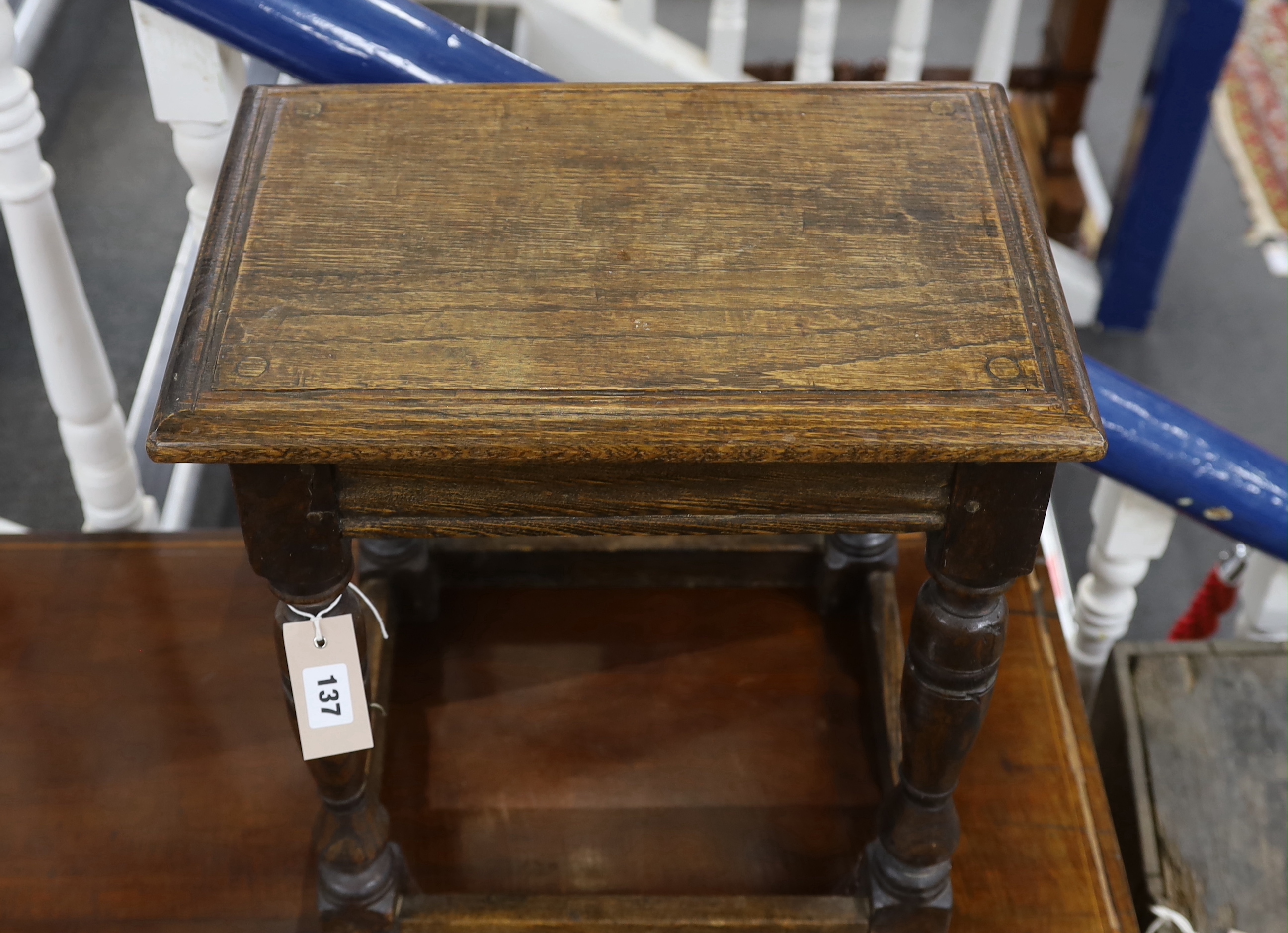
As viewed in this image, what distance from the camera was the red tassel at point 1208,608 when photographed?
158 centimetres

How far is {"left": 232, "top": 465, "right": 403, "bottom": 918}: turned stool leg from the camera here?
2.60 ft

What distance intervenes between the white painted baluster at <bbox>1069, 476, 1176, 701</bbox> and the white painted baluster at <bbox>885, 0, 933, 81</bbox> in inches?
31.4

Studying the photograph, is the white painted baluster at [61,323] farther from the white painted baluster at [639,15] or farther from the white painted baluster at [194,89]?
the white painted baluster at [639,15]

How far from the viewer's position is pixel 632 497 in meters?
0.81

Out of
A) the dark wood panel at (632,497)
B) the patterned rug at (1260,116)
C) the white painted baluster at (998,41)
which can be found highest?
the dark wood panel at (632,497)

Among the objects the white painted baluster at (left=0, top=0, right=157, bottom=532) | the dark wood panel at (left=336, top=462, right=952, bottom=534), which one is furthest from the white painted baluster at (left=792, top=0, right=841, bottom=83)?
the dark wood panel at (left=336, top=462, right=952, bottom=534)

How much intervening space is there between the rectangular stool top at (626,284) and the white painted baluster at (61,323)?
0.98 ft

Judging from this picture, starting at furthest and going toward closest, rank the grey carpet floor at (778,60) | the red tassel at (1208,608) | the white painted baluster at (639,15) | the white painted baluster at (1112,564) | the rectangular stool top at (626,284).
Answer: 1. the white painted baluster at (639,15)
2. the grey carpet floor at (778,60)
3. the red tassel at (1208,608)
4. the white painted baluster at (1112,564)
5. the rectangular stool top at (626,284)

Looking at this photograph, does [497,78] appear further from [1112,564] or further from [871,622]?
[1112,564]

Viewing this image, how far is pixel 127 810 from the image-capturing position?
114 centimetres

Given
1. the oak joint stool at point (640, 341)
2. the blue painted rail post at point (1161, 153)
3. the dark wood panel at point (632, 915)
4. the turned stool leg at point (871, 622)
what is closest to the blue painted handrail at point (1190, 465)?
the turned stool leg at point (871, 622)

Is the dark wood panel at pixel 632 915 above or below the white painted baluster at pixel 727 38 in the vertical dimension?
below

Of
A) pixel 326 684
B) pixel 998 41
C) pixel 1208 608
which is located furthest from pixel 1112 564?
pixel 998 41

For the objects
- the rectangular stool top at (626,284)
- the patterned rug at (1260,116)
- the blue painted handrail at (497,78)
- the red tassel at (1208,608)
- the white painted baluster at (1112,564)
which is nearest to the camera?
the rectangular stool top at (626,284)
